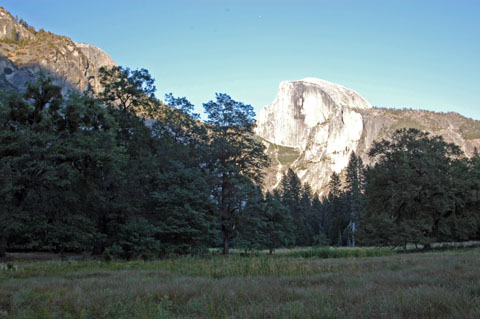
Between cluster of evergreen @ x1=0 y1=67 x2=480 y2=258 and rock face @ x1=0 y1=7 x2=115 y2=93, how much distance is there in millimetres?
91067

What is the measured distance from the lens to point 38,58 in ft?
400

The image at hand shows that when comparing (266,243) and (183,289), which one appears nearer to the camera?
(183,289)

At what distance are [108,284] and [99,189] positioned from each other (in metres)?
19.0

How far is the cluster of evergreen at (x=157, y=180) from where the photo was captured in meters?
22.6

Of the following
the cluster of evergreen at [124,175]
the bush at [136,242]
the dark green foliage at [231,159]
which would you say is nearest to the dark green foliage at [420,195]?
the cluster of evergreen at [124,175]

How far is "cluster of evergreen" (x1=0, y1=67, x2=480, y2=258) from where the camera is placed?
74.0ft

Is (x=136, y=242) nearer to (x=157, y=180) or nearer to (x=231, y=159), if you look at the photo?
(x=157, y=180)

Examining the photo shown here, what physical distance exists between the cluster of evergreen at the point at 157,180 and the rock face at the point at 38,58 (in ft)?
299

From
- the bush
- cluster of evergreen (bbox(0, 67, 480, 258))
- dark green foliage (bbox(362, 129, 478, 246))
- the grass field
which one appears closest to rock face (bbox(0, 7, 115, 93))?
cluster of evergreen (bbox(0, 67, 480, 258))

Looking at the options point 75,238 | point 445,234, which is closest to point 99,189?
point 75,238

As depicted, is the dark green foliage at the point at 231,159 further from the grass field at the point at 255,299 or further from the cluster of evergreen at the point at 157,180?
the grass field at the point at 255,299

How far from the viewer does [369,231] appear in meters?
31.0

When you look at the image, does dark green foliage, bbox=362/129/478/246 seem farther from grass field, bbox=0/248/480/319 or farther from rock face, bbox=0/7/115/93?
rock face, bbox=0/7/115/93

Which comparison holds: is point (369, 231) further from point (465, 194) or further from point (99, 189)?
point (99, 189)
